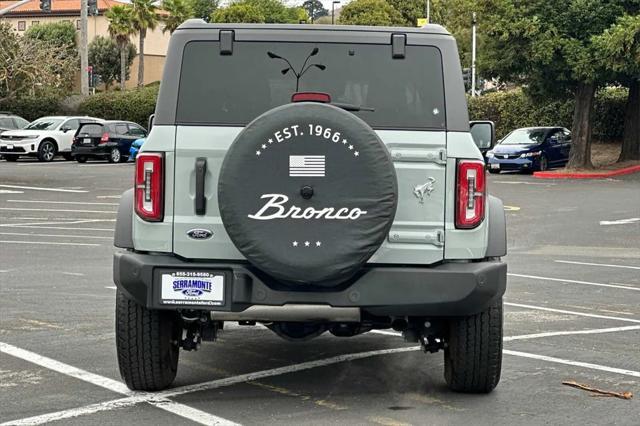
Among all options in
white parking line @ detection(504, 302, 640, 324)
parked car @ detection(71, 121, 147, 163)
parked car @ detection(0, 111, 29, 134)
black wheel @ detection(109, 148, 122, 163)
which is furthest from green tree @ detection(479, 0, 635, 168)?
white parking line @ detection(504, 302, 640, 324)

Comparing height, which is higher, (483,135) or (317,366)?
(483,135)

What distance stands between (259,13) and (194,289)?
3564 inches

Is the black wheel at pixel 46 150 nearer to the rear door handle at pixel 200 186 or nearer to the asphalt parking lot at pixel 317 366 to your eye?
the asphalt parking lot at pixel 317 366

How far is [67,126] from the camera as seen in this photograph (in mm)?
43812

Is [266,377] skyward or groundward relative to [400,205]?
groundward

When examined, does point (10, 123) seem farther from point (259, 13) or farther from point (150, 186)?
point (259, 13)

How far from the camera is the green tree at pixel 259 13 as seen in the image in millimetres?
93162

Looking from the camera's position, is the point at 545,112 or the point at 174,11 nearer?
the point at 545,112

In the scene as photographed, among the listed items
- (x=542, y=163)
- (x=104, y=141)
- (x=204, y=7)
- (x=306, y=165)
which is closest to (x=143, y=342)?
(x=306, y=165)

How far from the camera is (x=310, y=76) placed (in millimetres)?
6887

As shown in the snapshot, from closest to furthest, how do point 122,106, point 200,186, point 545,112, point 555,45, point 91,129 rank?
point 200,186, point 555,45, point 91,129, point 545,112, point 122,106

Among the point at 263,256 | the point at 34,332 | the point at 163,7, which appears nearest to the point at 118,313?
the point at 263,256

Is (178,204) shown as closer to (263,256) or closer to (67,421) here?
(263,256)

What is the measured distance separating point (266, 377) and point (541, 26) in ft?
99.0
